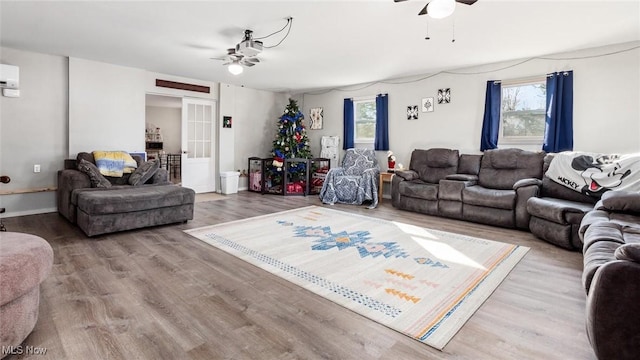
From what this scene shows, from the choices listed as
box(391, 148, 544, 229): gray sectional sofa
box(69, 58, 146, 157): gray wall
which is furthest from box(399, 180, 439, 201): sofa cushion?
box(69, 58, 146, 157): gray wall

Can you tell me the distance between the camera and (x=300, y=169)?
24.5ft

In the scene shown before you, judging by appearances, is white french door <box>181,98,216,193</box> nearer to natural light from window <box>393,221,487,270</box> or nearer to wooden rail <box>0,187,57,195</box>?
wooden rail <box>0,187,57,195</box>

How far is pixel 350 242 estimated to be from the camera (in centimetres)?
363

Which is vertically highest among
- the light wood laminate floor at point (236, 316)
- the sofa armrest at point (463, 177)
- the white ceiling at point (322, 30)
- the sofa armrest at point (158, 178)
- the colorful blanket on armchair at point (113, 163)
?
the white ceiling at point (322, 30)

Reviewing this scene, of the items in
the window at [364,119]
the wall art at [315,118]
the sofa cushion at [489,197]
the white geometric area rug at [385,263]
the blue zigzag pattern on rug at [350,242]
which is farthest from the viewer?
the wall art at [315,118]

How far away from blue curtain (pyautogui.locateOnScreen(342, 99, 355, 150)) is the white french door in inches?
116

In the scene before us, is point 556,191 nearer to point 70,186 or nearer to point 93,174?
point 93,174

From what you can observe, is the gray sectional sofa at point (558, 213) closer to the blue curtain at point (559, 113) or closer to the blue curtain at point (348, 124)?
the blue curtain at point (559, 113)

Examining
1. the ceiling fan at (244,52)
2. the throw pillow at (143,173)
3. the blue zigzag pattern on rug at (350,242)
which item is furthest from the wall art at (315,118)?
the blue zigzag pattern on rug at (350,242)

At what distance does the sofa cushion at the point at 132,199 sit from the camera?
3.62 meters

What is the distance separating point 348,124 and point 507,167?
3.37 m

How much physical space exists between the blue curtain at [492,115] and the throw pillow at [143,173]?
5157mm

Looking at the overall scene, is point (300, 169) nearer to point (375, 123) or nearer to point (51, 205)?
point (375, 123)

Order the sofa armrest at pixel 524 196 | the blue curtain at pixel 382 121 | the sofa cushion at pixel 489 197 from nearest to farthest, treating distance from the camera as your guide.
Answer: the sofa armrest at pixel 524 196 < the sofa cushion at pixel 489 197 < the blue curtain at pixel 382 121
